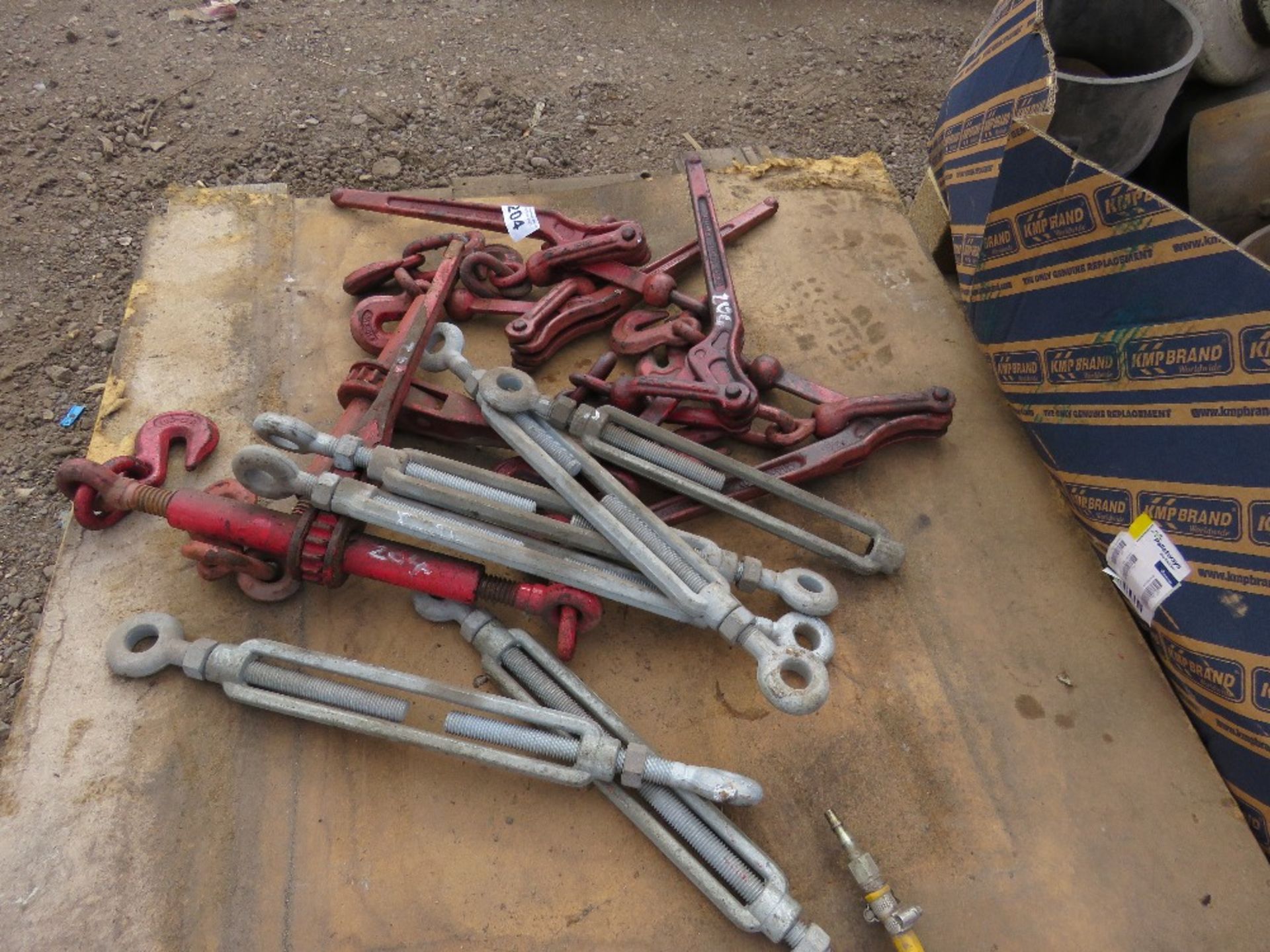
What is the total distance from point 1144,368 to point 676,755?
1296 millimetres

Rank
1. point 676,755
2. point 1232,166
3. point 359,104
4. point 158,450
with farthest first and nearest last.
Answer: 1. point 359,104
2. point 1232,166
3. point 158,450
4. point 676,755

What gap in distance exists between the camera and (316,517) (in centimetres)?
162

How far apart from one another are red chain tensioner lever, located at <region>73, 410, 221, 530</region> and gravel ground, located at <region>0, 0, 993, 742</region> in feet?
2.58

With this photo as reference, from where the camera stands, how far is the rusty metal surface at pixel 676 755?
1.45 meters

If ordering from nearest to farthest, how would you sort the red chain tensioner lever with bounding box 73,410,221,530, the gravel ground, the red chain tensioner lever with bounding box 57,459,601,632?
the red chain tensioner lever with bounding box 57,459,601,632
the red chain tensioner lever with bounding box 73,410,221,530
the gravel ground

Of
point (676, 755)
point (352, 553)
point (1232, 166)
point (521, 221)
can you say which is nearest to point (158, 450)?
point (352, 553)

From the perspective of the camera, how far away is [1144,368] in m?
1.69

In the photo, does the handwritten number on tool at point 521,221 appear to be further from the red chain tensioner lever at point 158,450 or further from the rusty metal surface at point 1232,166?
the rusty metal surface at point 1232,166

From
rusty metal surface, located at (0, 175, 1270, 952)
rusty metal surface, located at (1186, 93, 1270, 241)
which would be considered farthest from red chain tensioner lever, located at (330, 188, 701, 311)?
rusty metal surface, located at (1186, 93, 1270, 241)

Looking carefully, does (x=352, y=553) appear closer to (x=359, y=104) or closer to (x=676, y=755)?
(x=676, y=755)

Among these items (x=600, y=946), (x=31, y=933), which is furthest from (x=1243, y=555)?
(x=31, y=933)

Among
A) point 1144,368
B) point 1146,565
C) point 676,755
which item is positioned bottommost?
point 676,755

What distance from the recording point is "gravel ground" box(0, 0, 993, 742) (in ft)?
9.48

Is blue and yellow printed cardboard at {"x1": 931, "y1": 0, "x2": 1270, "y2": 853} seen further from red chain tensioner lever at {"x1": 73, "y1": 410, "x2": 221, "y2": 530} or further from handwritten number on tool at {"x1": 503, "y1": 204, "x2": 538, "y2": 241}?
red chain tensioner lever at {"x1": 73, "y1": 410, "x2": 221, "y2": 530}
